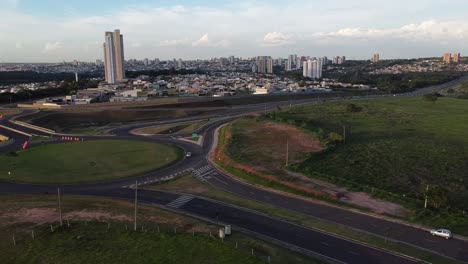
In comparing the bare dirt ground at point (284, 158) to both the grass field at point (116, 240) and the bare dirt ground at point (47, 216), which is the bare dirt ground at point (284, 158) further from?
the bare dirt ground at point (47, 216)

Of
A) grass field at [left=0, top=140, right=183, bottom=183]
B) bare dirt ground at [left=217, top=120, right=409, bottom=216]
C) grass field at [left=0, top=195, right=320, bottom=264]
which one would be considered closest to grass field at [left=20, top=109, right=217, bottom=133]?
grass field at [left=0, top=140, right=183, bottom=183]

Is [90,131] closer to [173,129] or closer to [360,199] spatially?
[173,129]

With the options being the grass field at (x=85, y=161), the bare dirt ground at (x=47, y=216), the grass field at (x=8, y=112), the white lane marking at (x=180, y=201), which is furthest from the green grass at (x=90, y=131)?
the white lane marking at (x=180, y=201)

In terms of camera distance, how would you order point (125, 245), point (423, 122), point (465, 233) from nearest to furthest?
1. point (125, 245)
2. point (465, 233)
3. point (423, 122)

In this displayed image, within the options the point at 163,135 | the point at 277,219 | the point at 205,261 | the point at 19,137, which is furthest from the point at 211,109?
the point at 205,261

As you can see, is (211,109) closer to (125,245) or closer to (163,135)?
(163,135)

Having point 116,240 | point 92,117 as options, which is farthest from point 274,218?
point 92,117

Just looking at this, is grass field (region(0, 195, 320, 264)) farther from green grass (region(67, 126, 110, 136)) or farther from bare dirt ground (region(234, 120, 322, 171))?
green grass (region(67, 126, 110, 136))
